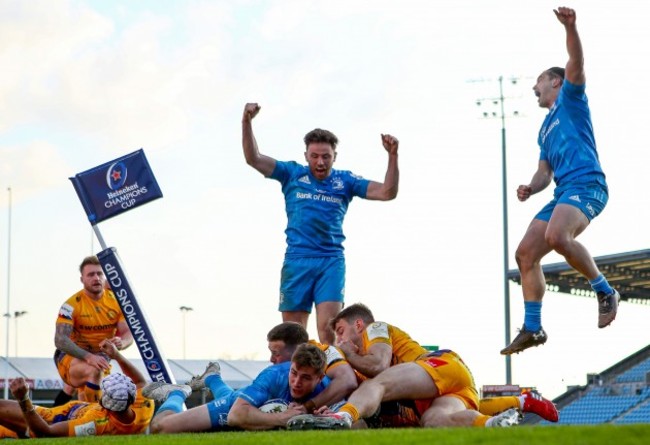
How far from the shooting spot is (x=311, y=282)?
11625mm

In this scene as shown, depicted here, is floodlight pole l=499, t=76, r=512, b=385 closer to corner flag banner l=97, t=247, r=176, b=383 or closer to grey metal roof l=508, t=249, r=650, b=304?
grey metal roof l=508, t=249, r=650, b=304

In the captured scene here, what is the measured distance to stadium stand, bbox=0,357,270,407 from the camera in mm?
46250

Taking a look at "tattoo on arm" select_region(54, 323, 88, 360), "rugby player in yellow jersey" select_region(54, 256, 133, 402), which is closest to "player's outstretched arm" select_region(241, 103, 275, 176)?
"rugby player in yellow jersey" select_region(54, 256, 133, 402)

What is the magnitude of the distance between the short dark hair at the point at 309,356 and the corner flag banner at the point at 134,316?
5.76 meters

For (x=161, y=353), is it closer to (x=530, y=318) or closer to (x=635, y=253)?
(x=530, y=318)

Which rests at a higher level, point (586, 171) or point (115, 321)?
point (586, 171)

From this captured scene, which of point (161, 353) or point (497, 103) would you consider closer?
point (161, 353)

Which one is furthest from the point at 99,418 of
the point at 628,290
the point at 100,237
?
the point at 628,290

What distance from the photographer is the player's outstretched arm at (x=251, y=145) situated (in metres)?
11.6

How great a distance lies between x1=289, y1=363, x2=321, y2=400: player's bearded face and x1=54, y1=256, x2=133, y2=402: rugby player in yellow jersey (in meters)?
4.12

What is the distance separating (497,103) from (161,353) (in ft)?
110

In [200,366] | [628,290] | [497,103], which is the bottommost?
[200,366]

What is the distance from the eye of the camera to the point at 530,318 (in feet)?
35.0

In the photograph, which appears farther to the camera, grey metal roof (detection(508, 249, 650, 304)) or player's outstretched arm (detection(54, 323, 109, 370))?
grey metal roof (detection(508, 249, 650, 304))
